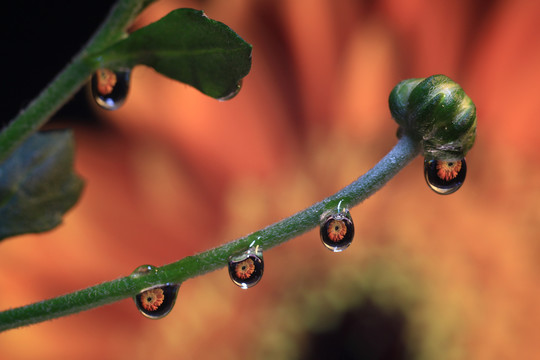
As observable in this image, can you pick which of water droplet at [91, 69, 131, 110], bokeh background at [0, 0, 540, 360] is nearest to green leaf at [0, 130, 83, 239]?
water droplet at [91, 69, 131, 110]

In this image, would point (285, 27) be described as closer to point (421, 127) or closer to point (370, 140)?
point (370, 140)

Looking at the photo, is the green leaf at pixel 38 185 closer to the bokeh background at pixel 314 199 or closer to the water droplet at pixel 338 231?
the water droplet at pixel 338 231

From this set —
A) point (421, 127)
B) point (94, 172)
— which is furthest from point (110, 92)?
point (94, 172)

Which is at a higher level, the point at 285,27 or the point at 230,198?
the point at 285,27

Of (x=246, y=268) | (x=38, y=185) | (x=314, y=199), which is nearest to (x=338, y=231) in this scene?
(x=246, y=268)

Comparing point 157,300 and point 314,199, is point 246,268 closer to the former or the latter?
point 157,300

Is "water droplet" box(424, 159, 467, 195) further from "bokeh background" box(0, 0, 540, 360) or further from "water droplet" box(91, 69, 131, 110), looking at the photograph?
"bokeh background" box(0, 0, 540, 360)
